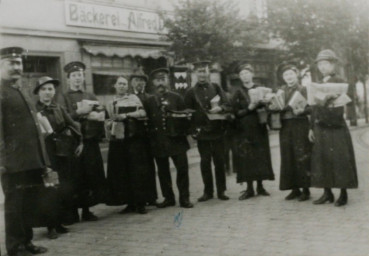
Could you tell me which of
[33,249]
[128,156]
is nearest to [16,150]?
[33,249]

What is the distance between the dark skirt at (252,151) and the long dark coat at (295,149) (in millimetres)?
435

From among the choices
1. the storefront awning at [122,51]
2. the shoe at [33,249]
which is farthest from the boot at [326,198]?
the storefront awning at [122,51]

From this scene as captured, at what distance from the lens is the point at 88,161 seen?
6797 mm

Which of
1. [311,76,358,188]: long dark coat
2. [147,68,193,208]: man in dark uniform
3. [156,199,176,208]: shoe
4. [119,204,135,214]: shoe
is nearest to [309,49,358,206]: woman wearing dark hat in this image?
[311,76,358,188]: long dark coat

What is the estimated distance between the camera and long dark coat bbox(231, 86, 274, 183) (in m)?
7.46

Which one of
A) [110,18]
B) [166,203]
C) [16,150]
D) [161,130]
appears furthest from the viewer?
[110,18]

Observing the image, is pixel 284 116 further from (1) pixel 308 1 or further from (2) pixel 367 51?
(2) pixel 367 51

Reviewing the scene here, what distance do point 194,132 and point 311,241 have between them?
3055 millimetres

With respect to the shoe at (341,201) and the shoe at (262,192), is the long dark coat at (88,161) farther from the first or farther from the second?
the shoe at (341,201)

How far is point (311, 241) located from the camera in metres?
4.75

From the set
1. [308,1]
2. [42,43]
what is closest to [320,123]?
[42,43]

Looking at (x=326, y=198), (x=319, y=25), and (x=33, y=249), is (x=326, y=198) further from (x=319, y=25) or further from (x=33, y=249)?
(x=319, y=25)

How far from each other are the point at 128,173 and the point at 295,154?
2.35m

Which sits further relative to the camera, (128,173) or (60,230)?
(128,173)
